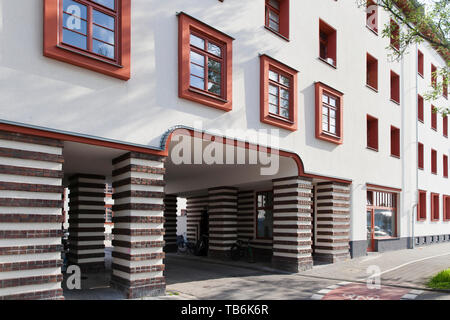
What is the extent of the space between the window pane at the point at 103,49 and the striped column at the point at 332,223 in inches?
365

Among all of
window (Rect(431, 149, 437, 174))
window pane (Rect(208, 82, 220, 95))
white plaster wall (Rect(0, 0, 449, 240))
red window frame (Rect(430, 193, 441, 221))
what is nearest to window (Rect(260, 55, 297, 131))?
white plaster wall (Rect(0, 0, 449, 240))

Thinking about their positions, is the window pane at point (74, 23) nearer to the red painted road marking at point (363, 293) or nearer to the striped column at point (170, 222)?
the red painted road marking at point (363, 293)

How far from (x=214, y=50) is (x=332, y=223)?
7662 mm

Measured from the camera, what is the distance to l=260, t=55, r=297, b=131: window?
436 inches

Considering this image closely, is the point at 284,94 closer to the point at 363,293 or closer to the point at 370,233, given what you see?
the point at 363,293

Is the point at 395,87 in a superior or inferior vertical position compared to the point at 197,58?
superior

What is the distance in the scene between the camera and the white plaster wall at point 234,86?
6697 millimetres

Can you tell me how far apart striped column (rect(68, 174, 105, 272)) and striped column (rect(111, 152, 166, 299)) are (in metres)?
3.76

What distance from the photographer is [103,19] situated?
306 inches

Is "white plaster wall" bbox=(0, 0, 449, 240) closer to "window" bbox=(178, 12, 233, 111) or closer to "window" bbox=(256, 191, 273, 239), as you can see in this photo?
"window" bbox=(178, 12, 233, 111)

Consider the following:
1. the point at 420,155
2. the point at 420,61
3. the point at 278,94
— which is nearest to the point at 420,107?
the point at 420,155

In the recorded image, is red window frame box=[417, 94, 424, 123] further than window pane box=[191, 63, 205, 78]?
Yes

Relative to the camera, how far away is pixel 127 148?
26.3 feet

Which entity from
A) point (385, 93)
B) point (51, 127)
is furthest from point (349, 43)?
point (51, 127)
